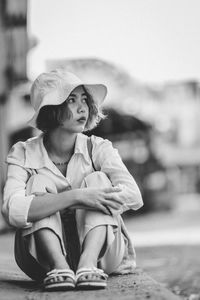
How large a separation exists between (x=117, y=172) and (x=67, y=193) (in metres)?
0.29

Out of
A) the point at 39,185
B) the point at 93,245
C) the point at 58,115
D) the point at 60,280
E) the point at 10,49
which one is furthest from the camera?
the point at 10,49

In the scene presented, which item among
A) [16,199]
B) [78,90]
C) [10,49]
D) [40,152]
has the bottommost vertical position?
[10,49]

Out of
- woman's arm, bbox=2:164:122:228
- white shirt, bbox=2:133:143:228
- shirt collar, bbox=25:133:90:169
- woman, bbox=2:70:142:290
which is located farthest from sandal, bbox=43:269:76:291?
shirt collar, bbox=25:133:90:169

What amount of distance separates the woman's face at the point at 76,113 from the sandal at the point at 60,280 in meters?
0.66

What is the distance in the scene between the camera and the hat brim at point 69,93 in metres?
3.15

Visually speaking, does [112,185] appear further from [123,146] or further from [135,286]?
[123,146]

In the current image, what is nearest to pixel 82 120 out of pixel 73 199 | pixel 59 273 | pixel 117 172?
pixel 117 172

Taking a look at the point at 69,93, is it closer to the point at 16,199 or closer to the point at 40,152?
the point at 40,152

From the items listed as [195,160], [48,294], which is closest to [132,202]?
[48,294]

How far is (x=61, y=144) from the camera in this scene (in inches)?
130

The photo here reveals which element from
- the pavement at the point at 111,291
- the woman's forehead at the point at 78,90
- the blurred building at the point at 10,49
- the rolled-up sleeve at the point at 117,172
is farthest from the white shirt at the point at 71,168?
the blurred building at the point at 10,49

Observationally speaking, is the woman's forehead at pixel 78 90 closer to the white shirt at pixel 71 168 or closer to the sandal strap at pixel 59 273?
the white shirt at pixel 71 168

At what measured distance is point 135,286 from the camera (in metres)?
3.02

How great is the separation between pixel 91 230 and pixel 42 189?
0.28 metres
